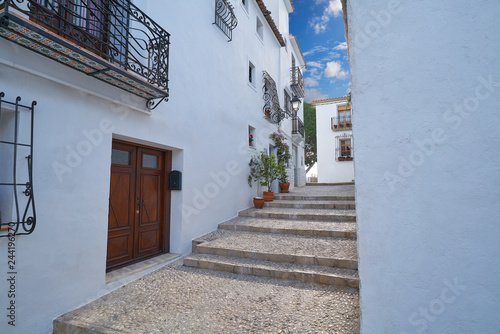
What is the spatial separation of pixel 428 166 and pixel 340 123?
52.6 feet

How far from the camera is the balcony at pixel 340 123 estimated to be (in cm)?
1686

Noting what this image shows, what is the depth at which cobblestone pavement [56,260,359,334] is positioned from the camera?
2738 millimetres

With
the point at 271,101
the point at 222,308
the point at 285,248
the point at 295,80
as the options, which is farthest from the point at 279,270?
the point at 295,80

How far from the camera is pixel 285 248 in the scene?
4594mm

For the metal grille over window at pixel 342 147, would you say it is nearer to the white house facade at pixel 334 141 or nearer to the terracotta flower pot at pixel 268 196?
the white house facade at pixel 334 141

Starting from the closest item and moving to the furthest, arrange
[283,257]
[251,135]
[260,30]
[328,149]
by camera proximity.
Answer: [283,257]
[251,135]
[260,30]
[328,149]

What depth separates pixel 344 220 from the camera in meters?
5.91

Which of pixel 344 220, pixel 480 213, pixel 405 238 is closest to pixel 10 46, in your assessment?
pixel 405 238

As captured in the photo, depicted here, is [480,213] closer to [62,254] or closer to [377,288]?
[377,288]

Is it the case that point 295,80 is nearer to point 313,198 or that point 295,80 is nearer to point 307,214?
point 313,198

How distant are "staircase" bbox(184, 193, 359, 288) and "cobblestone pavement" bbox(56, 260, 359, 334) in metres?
0.19

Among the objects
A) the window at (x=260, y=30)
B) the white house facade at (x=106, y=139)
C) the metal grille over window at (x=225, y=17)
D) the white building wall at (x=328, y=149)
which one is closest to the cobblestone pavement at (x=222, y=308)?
the white house facade at (x=106, y=139)

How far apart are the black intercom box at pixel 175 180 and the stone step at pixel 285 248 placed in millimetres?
1192

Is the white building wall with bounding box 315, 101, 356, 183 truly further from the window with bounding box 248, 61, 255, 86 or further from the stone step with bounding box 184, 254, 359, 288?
the stone step with bounding box 184, 254, 359, 288
